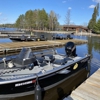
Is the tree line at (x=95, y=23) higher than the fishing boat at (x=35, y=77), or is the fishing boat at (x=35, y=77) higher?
the tree line at (x=95, y=23)

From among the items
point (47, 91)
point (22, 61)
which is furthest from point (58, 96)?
point (22, 61)

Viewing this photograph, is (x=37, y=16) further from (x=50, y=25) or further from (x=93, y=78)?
(x=93, y=78)

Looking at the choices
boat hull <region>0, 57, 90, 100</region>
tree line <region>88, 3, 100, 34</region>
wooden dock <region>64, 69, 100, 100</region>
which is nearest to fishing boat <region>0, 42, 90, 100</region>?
boat hull <region>0, 57, 90, 100</region>

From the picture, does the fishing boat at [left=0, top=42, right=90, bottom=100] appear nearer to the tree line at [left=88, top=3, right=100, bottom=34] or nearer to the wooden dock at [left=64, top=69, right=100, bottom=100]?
the wooden dock at [left=64, top=69, right=100, bottom=100]

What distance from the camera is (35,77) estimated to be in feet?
16.3

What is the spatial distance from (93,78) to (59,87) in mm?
1560

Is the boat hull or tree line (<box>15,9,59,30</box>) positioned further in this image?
tree line (<box>15,9,59,30</box>)

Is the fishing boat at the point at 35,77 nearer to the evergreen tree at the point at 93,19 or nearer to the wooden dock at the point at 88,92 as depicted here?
the wooden dock at the point at 88,92

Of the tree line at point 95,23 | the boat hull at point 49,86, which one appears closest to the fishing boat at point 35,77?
the boat hull at point 49,86

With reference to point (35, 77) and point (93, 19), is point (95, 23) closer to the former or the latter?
point (93, 19)

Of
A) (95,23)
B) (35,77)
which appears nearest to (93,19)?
(95,23)

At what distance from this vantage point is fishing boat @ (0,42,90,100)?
472 cm

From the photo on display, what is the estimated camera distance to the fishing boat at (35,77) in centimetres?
472

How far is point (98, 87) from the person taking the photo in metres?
5.09
